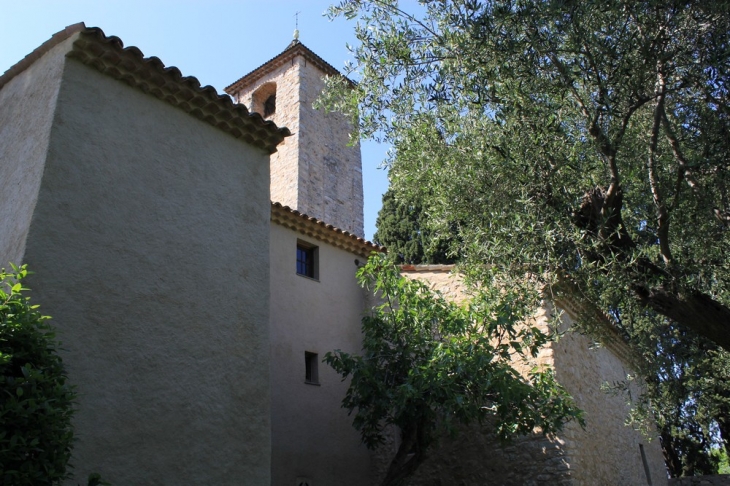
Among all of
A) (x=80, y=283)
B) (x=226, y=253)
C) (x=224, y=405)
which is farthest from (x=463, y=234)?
(x=80, y=283)

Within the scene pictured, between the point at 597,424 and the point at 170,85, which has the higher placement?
the point at 170,85

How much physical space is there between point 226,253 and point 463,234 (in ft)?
9.14

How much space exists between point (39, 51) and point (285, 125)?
1271cm

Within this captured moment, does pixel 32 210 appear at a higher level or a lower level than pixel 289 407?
higher

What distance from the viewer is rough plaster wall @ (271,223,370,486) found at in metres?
9.32

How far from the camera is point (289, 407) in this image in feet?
31.0

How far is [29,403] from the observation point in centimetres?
380

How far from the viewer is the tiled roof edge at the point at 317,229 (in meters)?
10.4

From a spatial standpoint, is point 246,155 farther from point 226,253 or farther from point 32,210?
point 32,210

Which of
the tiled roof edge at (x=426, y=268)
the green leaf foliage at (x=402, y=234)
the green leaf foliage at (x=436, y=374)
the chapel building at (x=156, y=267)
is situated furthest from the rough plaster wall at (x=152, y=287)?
the green leaf foliage at (x=402, y=234)

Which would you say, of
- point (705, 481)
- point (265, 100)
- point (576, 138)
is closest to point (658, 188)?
point (576, 138)

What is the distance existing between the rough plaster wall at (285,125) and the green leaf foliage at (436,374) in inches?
347

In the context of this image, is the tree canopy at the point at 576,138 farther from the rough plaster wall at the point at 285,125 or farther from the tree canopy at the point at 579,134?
the rough plaster wall at the point at 285,125

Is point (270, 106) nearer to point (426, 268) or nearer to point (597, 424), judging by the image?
point (426, 268)
